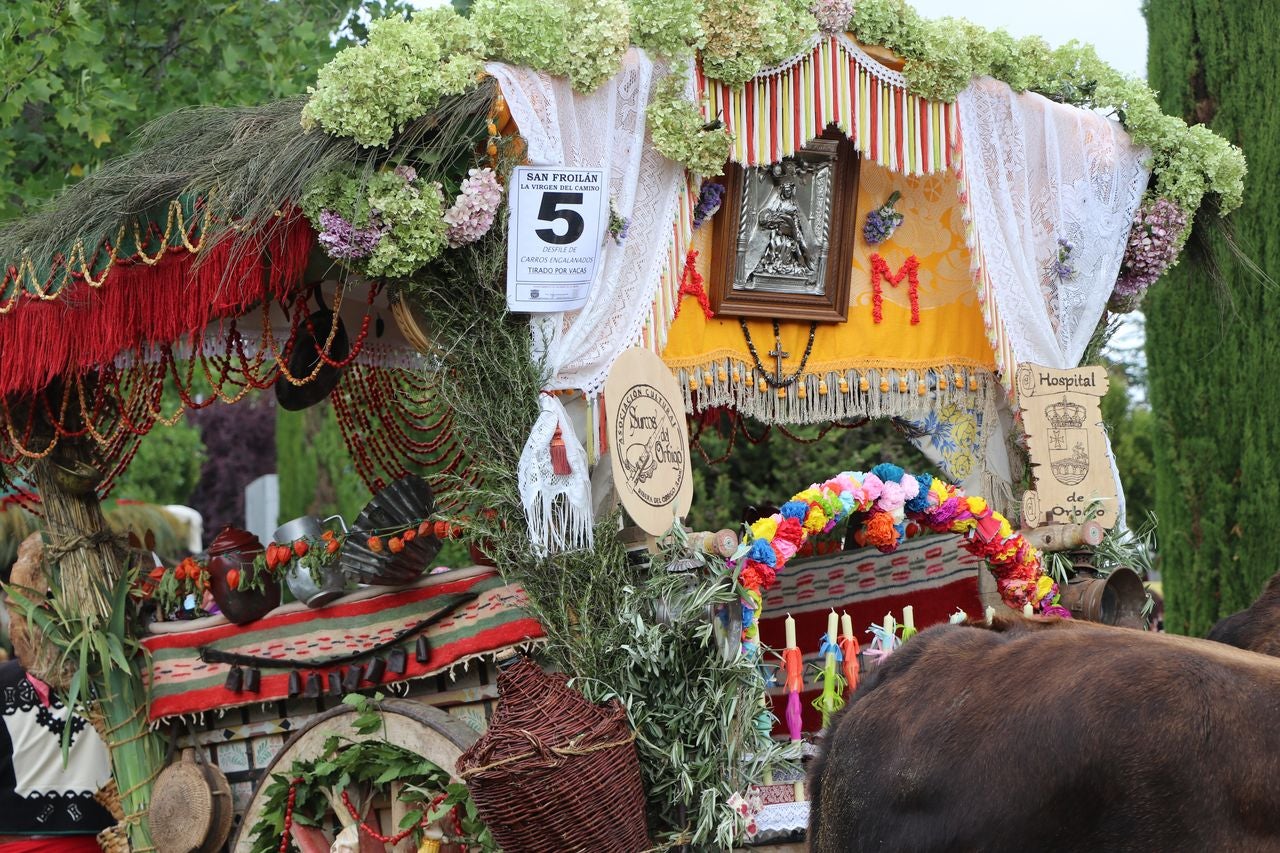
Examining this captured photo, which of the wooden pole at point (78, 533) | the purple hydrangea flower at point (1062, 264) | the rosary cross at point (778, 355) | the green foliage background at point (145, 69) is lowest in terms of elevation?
the wooden pole at point (78, 533)

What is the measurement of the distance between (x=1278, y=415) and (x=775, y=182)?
4.61 meters

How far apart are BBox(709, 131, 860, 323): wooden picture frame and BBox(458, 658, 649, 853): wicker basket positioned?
176cm

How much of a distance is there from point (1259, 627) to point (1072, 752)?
5.26 ft

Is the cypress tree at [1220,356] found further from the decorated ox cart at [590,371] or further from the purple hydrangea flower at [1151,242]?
the decorated ox cart at [590,371]

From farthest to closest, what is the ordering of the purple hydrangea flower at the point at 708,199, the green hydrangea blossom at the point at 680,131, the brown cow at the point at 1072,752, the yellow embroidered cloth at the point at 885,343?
the yellow embroidered cloth at the point at 885,343 < the purple hydrangea flower at the point at 708,199 < the green hydrangea blossom at the point at 680,131 < the brown cow at the point at 1072,752

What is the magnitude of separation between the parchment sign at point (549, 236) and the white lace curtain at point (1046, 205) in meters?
1.73

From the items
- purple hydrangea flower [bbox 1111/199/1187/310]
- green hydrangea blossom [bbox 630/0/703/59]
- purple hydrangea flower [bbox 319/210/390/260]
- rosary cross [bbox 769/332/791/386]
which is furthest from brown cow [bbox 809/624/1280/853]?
purple hydrangea flower [bbox 1111/199/1187/310]

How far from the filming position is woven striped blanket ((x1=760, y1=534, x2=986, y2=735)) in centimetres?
654

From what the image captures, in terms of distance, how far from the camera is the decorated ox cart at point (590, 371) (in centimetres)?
481

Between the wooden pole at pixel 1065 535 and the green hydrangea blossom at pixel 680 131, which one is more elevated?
the green hydrangea blossom at pixel 680 131

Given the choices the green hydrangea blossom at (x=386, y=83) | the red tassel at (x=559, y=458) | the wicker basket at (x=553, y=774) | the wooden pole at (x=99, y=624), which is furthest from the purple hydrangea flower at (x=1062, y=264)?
the wooden pole at (x=99, y=624)

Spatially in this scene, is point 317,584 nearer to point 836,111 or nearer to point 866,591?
point 866,591

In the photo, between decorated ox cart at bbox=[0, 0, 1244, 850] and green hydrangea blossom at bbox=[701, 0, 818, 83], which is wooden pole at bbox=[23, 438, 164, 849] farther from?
green hydrangea blossom at bbox=[701, 0, 818, 83]

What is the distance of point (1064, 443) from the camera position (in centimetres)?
607
